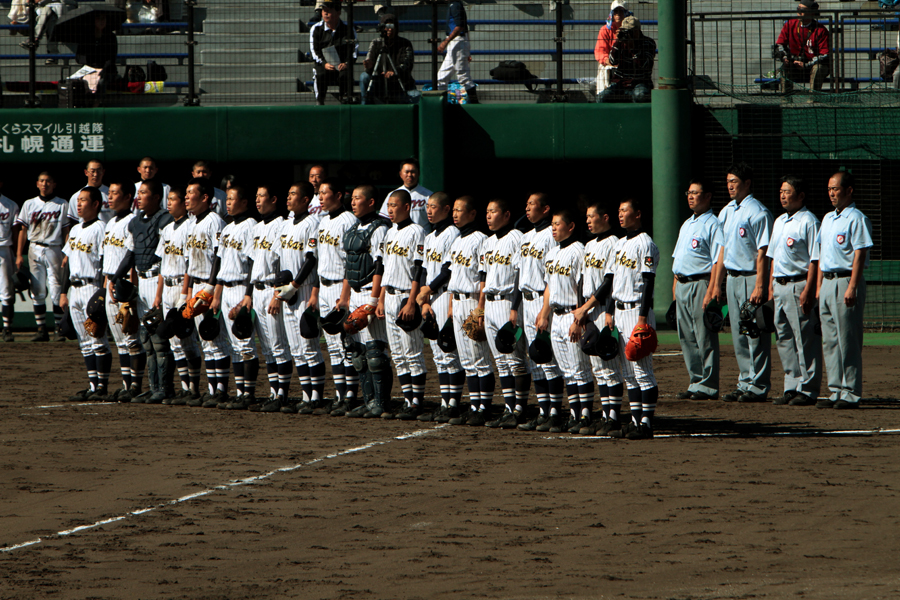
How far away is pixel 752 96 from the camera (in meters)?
14.9

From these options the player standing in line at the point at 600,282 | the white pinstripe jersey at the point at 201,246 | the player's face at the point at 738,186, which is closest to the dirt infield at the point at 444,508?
the player standing in line at the point at 600,282

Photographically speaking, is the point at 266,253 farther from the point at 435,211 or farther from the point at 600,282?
the point at 600,282

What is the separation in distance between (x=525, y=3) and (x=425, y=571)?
14.7 meters

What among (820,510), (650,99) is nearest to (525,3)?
(650,99)

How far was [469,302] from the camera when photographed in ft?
29.0

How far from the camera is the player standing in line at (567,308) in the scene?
8.16 meters

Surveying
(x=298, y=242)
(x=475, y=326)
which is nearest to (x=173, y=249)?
(x=298, y=242)

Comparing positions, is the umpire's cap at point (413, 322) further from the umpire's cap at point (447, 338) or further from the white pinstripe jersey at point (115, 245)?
the white pinstripe jersey at point (115, 245)

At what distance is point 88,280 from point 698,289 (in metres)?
5.54

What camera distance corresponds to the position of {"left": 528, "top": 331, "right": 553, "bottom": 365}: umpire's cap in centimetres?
818

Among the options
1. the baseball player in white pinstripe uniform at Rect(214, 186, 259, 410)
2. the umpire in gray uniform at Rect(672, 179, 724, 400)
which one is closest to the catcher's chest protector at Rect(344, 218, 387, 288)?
the baseball player in white pinstripe uniform at Rect(214, 186, 259, 410)

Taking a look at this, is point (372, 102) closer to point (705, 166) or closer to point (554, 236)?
point (705, 166)

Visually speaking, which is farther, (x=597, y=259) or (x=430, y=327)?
(x=430, y=327)

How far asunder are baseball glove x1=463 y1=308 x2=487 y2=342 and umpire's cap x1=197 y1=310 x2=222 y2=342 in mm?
2339
